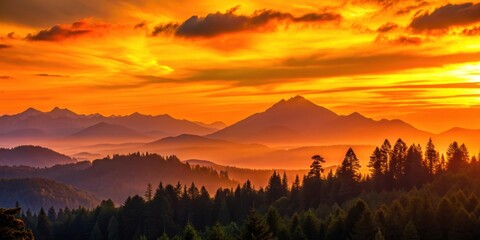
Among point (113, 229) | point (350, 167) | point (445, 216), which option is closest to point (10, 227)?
point (445, 216)

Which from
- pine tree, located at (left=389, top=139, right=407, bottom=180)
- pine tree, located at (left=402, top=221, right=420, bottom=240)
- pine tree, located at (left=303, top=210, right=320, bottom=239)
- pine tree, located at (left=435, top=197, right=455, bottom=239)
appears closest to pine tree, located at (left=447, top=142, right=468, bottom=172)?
pine tree, located at (left=389, top=139, right=407, bottom=180)

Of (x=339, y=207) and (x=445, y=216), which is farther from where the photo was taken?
(x=339, y=207)

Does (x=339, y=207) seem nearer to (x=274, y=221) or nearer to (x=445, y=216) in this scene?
(x=274, y=221)

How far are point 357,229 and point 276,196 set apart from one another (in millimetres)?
85752

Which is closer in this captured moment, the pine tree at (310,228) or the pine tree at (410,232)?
the pine tree at (410,232)

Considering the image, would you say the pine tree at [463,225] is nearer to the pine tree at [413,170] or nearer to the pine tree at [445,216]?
the pine tree at [445,216]

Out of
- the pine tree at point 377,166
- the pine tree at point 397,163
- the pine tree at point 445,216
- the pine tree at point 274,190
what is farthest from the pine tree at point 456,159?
the pine tree at point 445,216

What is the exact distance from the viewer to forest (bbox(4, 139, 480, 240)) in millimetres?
74812

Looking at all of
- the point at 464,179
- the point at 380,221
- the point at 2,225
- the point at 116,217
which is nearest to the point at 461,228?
the point at 380,221

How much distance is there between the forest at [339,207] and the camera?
7481 centimetres

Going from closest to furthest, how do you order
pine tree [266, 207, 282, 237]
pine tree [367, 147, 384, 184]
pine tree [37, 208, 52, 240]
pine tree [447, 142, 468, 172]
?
pine tree [266, 207, 282, 237]
pine tree [447, 142, 468, 172]
pine tree [367, 147, 384, 184]
pine tree [37, 208, 52, 240]

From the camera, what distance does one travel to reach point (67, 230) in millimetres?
167875

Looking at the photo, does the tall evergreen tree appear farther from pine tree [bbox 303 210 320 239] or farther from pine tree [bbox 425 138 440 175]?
pine tree [bbox 303 210 320 239]

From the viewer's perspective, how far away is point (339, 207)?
297ft
